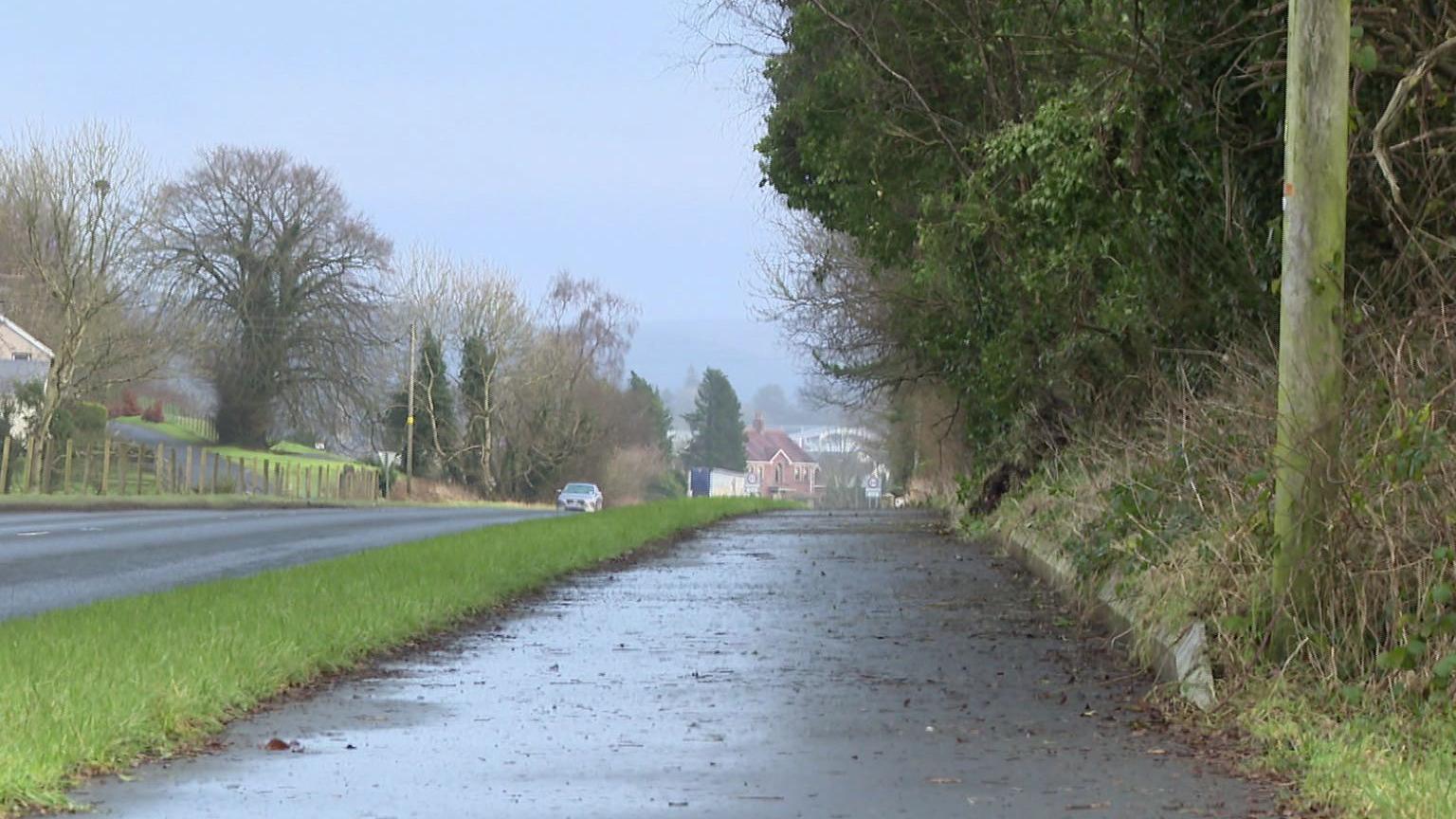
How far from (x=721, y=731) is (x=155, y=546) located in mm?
16648

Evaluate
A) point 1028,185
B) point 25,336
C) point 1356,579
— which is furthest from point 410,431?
point 1356,579

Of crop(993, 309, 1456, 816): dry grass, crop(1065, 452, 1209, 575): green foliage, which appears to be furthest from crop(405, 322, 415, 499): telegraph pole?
crop(993, 309, 1456, 816): dry grass

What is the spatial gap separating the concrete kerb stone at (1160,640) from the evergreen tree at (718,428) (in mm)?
162972

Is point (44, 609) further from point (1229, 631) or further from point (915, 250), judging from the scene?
point (915, 250)

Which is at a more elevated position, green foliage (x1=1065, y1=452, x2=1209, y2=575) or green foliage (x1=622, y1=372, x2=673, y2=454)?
→ green foliage (x1=622, y1=372, x2=673, y2=454)

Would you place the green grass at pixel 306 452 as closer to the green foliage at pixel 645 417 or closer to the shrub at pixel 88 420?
the green foliage at pixel 645 417

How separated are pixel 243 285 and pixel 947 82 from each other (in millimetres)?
66464

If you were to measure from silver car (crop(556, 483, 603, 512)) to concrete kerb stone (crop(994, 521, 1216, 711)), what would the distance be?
191 feet

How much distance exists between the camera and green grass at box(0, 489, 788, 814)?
7.39 m

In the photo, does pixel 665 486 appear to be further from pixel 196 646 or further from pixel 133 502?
pixel 196 646

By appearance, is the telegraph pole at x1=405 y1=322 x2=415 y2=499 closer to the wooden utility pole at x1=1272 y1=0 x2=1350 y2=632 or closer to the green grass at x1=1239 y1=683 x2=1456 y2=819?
the wooden utility pole at x1=1272 y1=0 x2=1350 y2=632

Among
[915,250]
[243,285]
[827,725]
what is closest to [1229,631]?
[827,725]

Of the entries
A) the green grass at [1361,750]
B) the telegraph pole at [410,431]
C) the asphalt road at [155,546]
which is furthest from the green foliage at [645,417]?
the green grass at [1361,750]

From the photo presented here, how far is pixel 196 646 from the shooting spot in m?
10.4
